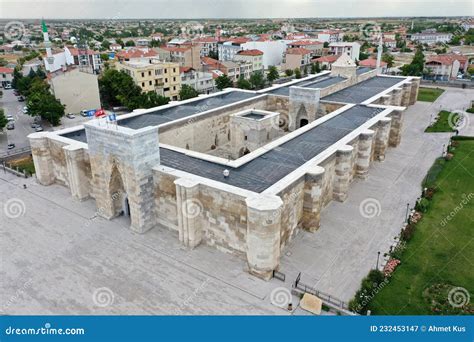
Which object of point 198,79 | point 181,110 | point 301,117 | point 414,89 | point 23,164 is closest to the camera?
point 23,164

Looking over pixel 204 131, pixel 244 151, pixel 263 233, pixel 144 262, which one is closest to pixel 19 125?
pixel 204 131

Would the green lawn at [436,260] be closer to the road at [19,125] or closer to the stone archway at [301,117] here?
the stone archway at [301,117]

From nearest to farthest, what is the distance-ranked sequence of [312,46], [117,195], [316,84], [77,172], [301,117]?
[117,195], [77,172], [301,117], [316,84], [312,46]

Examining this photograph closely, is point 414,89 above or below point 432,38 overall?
below

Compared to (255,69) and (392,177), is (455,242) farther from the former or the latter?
(255,69)

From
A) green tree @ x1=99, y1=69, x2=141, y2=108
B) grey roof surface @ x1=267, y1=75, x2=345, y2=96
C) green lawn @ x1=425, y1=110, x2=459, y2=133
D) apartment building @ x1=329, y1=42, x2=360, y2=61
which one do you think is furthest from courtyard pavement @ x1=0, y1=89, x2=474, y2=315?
apartment building @ x1=329, y1=42, x2=360, y2=61

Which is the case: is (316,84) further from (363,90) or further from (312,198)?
(312,198)

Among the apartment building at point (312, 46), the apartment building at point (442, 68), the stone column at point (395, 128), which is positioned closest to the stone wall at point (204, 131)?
the stone column at point (395, 128)
